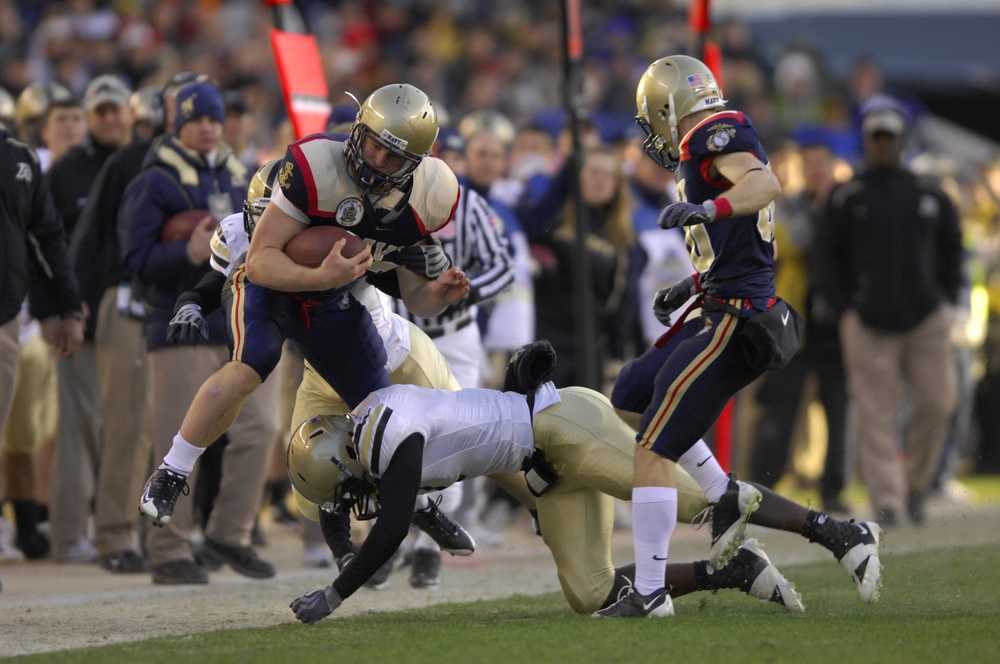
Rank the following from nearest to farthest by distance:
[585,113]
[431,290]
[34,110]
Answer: [431,290], [34,110], [585,113]

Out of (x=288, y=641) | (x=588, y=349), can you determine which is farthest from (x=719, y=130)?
(x=588, y=349)

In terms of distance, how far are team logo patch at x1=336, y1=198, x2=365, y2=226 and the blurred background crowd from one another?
1.64 meters

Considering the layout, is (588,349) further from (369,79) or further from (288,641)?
(369,79)

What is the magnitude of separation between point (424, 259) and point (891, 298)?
13.7 ft

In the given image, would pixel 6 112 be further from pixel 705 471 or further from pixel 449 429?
pixel 705 471

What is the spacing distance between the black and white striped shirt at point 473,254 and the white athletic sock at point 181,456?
183cm

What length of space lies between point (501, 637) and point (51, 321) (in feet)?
10.1

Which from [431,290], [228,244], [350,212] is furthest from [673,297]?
[228,244]

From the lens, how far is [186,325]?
530 centimetres

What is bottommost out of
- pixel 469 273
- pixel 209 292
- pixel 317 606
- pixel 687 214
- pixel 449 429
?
pixel 317 606

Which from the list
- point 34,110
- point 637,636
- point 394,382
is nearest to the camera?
point 637,636

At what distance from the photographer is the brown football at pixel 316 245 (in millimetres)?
5102

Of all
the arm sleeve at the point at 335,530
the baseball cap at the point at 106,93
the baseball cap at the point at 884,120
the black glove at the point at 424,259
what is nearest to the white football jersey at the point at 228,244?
the black glove at the point at 424,259

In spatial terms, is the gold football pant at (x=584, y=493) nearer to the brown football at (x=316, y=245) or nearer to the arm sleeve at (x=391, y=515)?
the arm sleeve at (x=391, y=515)
